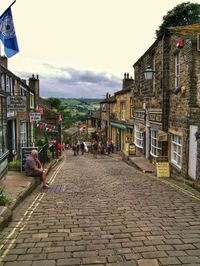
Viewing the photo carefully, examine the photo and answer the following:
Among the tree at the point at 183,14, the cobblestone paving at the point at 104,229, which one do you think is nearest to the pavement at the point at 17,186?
the cobblestone paving at the point at 104,229

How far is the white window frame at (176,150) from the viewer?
14984 mm

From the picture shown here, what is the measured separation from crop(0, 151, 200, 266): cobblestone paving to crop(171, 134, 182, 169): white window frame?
393 cm

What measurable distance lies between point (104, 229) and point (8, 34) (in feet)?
21.1

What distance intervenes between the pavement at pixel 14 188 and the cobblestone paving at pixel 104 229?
0.72ft

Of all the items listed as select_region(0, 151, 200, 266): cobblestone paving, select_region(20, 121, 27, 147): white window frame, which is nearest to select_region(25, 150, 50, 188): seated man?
select_region(0, 151, 200, 266): cobblestone paving

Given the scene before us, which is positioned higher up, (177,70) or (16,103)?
(177,70)

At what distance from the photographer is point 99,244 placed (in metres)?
6.17

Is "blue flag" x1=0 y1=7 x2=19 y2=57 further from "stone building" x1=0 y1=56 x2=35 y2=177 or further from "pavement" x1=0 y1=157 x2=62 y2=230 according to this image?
"pavement" x1=0 y1=157 x2=62 y2=230

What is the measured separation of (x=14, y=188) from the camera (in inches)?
411

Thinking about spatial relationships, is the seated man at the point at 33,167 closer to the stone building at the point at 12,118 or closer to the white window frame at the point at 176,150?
the stone building at the point at 12,118

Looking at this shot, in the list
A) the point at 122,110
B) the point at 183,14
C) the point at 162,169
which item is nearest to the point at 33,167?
the point at 162,169

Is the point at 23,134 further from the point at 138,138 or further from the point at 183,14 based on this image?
the point at 183,14

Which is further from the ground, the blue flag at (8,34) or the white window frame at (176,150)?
the blue flag at (8,34)

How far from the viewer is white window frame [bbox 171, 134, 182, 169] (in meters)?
15.0
